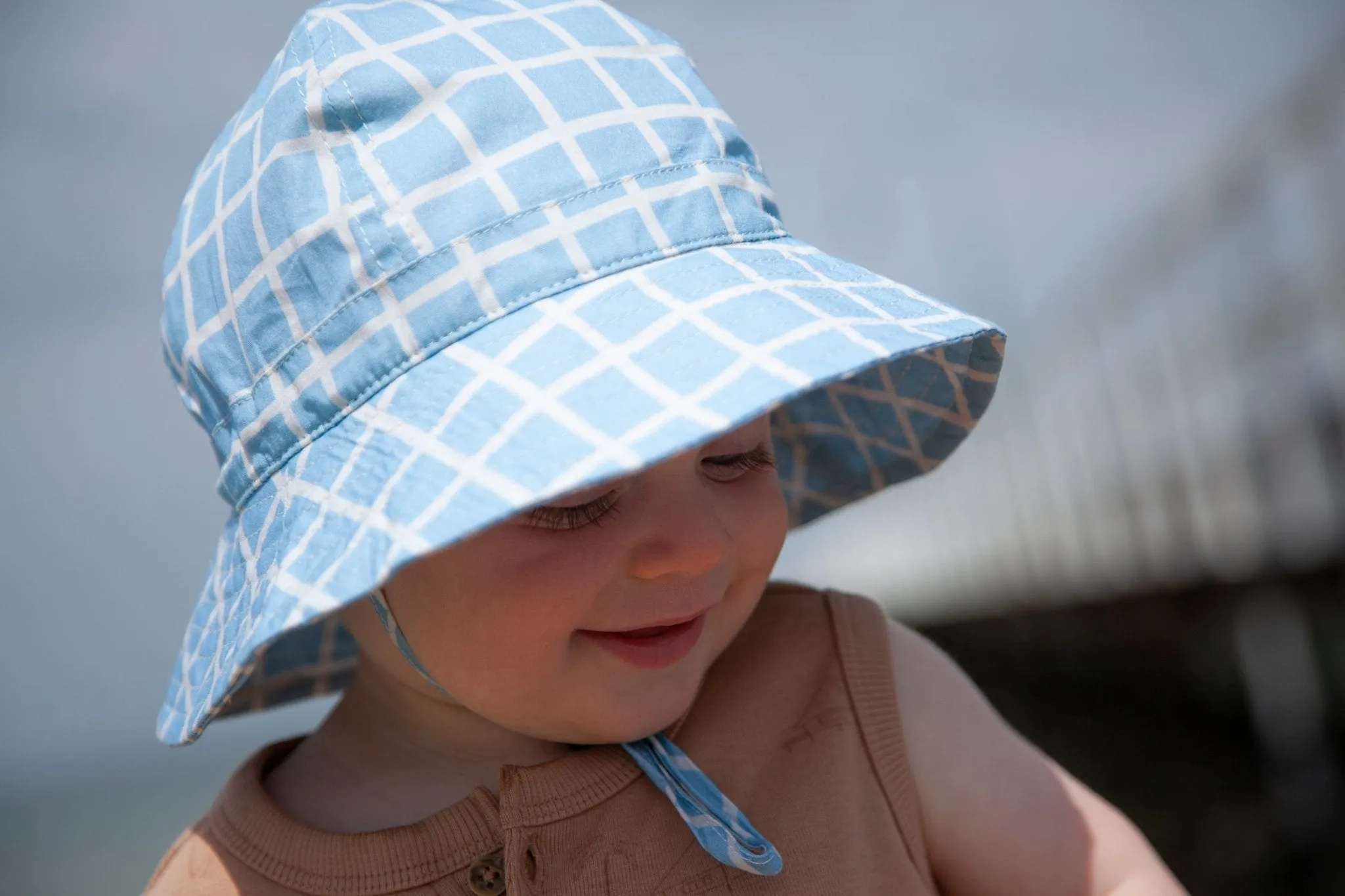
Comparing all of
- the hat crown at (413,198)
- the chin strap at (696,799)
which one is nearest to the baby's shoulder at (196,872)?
the chin strap at (696,799)

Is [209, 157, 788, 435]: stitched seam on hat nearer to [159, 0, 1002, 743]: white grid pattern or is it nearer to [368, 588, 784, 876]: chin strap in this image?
[159, 0, 1002, 743]: white grid pattern

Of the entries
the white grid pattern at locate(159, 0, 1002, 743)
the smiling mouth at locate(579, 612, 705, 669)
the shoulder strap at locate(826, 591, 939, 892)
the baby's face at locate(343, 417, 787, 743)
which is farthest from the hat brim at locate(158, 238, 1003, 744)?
the shoulder strap at locate(826, 591, 939, 892)

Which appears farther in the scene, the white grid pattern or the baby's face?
the baby's face

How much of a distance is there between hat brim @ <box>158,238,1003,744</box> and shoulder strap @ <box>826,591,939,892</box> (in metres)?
0.40

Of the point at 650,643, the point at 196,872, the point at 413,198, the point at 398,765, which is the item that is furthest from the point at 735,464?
the point at 196,872

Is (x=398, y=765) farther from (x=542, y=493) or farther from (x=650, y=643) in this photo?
(x=542, y=493)

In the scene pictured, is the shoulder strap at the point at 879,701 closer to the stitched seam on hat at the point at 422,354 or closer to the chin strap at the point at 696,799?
the chin strap at the point at 696,799

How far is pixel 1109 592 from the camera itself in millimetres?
5566

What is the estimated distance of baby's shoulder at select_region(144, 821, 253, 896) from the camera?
1.38 metres

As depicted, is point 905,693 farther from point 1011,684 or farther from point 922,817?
point 1011,684

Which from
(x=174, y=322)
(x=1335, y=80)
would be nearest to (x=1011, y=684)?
(x=1335, y=80)

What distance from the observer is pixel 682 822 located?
138 centimetres

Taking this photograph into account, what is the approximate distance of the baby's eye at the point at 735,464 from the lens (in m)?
1.36

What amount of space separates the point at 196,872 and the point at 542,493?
0.72 meters
